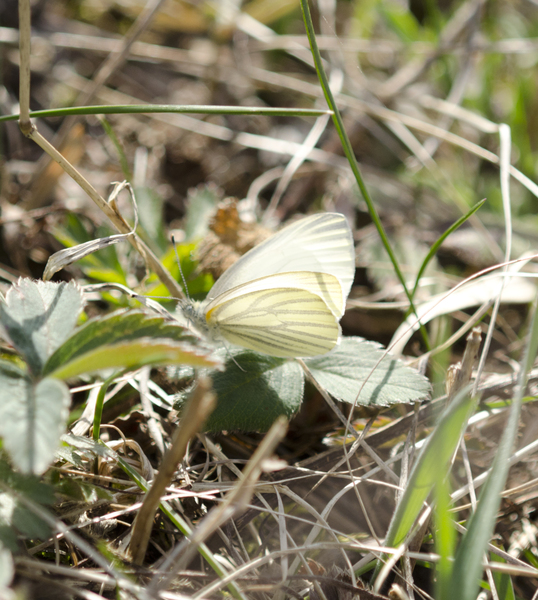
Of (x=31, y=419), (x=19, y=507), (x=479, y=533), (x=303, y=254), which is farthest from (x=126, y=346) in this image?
(x=303, y=254)

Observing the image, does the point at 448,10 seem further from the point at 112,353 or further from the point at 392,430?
the point at 112,353

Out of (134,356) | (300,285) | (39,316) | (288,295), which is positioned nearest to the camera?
(134,356)

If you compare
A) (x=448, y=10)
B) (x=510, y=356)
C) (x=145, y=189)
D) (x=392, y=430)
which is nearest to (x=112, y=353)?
(x=392, y=430)

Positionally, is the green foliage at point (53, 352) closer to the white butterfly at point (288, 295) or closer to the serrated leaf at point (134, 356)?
the serrated leaf at point (134, 356)

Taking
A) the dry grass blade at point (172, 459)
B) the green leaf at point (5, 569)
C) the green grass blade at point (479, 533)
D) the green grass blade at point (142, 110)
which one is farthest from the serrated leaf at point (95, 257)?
the green grass blade at point (479, 533)

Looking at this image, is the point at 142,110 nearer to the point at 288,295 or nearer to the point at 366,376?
the point at 288,295

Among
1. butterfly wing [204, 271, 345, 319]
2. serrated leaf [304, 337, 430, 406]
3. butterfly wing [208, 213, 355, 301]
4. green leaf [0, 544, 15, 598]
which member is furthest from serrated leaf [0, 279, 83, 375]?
serrated leaf [304, 337, 430, 406]
